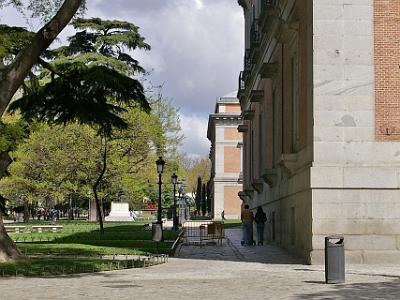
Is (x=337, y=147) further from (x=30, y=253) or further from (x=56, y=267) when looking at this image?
(x=30, y=253)

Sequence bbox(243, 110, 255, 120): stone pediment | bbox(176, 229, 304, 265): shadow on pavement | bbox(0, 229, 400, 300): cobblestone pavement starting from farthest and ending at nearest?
1. bbox(243, 110, 255, 120): stone pediment
2. bbox(176, 229, 304, 265): shadow on pavement
3. bbox(0, 229, 400, 300): cobblestone pavement

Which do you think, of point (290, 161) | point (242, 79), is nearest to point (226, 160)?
point (242, 79)

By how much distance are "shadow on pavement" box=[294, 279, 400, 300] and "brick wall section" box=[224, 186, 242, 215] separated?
212 ft

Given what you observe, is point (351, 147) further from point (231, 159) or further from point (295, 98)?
point (231, 159)

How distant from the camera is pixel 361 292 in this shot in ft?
38.7

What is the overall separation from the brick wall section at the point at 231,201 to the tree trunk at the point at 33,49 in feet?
204

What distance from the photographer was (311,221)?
17797 mm

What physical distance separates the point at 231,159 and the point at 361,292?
67.5m

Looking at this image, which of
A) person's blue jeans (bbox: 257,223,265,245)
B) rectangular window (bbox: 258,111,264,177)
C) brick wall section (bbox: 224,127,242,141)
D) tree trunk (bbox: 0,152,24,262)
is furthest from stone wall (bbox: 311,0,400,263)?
brick wall section (bbox: 224,127,242,141)

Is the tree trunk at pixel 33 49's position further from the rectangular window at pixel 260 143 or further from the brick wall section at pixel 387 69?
the rectangular window at pixel 260 143

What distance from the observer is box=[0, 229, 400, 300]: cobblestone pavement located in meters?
11.4

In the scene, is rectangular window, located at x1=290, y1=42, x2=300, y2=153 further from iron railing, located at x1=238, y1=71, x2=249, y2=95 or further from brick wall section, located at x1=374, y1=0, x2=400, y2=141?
iron railing, located at x1=238, y1=71, x2=249, y2=95

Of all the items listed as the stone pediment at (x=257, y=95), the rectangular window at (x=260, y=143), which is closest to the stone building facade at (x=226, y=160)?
the rectangular window at (x=260, y=143)

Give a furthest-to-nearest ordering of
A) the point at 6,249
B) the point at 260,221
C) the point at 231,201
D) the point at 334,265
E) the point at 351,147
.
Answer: the point at 231,201 → the point at 260,221 → the point at 351,147 → the point at 6,249 → the point at 334,265
